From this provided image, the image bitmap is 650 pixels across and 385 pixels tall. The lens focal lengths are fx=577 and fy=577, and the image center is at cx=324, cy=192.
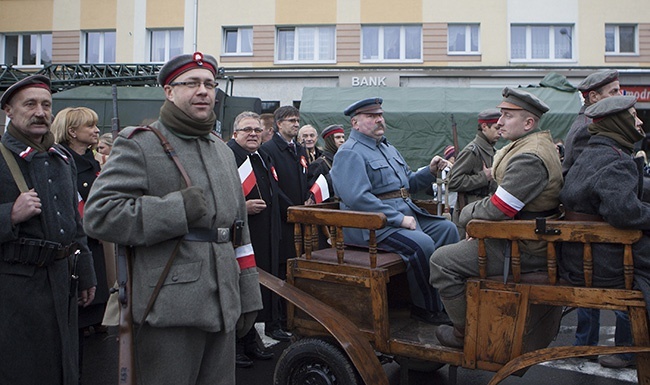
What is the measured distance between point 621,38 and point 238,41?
12037mm

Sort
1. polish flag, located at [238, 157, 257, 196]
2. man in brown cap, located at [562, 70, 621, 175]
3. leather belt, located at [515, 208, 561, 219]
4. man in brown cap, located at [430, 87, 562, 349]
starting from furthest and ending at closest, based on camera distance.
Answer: polish flag, located at [238, 157, 257, 196] → man in brown cap, located at [562, 70, 621, 175] → leather belt, located at [515, 208, 561, 219] → man in brown cap, located at [430, 87, 562, 349]

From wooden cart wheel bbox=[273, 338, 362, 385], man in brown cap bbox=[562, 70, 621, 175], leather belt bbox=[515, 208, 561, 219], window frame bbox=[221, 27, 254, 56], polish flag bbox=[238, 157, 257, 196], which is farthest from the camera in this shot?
window frame bbox=[221, 27, 254, 56]

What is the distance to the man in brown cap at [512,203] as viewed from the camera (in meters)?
3.44

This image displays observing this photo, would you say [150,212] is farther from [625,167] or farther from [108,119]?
[108,119]

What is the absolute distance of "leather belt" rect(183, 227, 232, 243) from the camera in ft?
8.76

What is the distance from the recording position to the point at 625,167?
10.3 ft

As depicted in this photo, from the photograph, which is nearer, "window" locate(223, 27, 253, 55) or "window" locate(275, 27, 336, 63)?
"window" locate(275, 27, 336, 63)

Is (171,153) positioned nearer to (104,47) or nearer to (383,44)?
(383,44)

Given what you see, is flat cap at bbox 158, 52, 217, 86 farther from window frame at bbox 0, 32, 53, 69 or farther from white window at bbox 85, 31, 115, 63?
window frame at bbox 0, 32, 53, 69

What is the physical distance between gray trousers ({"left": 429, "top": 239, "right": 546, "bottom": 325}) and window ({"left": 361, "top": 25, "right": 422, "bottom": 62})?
1547 cm

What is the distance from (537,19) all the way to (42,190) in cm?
1721

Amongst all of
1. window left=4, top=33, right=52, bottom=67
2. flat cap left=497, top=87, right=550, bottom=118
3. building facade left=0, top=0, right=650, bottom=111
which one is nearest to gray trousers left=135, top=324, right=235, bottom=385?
flat cap left=497, top=87, right=550, bottom=118

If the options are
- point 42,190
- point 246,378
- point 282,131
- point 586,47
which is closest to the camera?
point 42,190

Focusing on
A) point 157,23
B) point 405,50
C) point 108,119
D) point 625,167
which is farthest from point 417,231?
point 157,23
